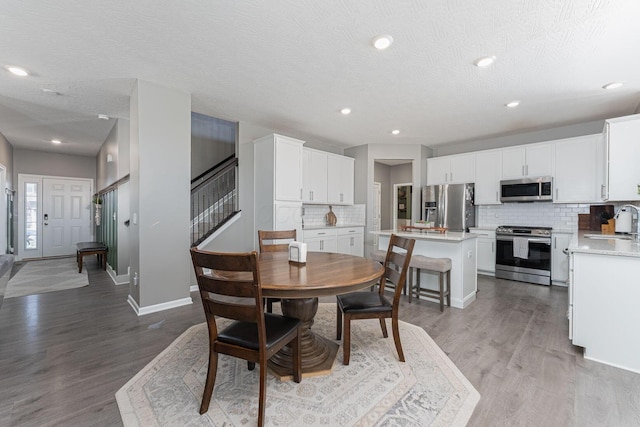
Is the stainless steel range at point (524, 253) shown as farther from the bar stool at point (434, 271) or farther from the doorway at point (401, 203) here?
the doorway at point (401, 203)

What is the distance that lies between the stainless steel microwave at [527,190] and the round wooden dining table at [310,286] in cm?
404

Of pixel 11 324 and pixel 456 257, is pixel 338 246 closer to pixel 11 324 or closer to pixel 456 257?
pixel 456 257

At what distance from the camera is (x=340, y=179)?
5926 millimetres

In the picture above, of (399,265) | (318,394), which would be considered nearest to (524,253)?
(399,265)

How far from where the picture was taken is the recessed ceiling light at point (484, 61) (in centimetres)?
264

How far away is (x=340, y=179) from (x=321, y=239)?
58.2 inches

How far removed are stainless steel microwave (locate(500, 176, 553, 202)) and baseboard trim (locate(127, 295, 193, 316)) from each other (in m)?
5.46

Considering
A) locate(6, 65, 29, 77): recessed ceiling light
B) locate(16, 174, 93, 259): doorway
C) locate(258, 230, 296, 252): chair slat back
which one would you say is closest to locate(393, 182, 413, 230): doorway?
locate(258, 230, 296, 252): chair slat back

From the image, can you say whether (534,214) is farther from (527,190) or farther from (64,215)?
(64,215)

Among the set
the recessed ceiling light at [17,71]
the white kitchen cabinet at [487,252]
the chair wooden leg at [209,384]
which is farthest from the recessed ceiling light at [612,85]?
the recessed ceiling light at [17,71]

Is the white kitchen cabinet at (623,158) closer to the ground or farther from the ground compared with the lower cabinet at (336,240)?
farther from the ground

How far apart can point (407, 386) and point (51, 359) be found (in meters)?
2.76

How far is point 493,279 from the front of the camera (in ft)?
16.1

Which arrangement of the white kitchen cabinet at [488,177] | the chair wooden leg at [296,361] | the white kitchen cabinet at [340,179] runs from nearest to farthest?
1. the chair wooden leg at [296,361]
2. the white kitchen cabinet at [488,177]
3. the white kitchen cabinet at [340,179]
